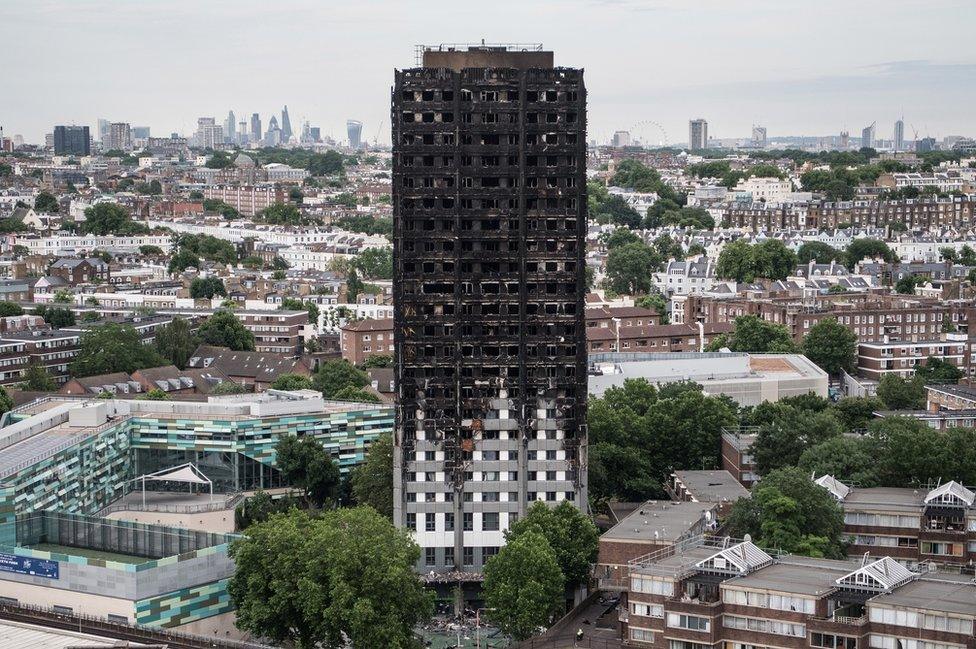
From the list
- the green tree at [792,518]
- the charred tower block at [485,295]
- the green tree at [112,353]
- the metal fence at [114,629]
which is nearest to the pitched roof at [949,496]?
the green tree at [792,518]

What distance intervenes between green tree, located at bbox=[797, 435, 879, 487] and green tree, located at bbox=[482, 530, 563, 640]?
1302 cm

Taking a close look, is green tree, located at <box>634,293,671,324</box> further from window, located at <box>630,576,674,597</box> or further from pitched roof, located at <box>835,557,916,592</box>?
pitched roof, located at <box>835,557,916,592</box>

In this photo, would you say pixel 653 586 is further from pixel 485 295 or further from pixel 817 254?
pixel 817 254

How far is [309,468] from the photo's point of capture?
68.6m

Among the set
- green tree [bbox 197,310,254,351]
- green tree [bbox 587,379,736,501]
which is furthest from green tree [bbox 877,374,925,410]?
green tree [bbox 197,310,254,351]

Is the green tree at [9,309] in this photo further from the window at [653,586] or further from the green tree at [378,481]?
the window at [653,586]

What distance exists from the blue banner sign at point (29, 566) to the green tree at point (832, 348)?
60300 mm

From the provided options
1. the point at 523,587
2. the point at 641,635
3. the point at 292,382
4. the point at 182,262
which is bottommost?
the point at 641,635

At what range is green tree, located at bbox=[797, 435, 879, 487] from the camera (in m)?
62.5

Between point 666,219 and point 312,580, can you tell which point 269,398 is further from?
point 666,219

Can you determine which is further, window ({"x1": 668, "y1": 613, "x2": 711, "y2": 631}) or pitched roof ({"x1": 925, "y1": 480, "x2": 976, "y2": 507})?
pitched roof ({"x1": 925, "y1": 480, "x2": 976, "y2": 507})

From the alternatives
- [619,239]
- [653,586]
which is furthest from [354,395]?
[619,239]

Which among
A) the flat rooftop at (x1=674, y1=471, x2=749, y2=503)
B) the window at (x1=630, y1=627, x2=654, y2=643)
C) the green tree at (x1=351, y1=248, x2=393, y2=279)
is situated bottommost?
the window at (x1=630, y1=627, x2=654, y2=643)

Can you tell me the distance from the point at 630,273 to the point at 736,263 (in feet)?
29.3
